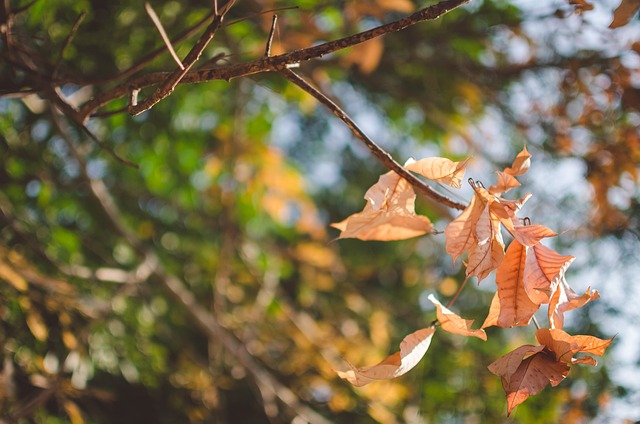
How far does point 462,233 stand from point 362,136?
188 mm

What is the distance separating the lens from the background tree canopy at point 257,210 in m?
1.71

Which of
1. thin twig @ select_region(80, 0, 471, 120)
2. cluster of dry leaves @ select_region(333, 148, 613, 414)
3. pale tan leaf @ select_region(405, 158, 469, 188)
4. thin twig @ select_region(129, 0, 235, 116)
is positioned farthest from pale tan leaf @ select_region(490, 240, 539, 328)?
thin twig @ select_region(129, 0, 235, 116)

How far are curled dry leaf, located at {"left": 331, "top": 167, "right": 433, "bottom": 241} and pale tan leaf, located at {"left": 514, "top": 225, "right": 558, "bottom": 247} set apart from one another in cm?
17

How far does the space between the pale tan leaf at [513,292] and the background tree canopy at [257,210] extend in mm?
826

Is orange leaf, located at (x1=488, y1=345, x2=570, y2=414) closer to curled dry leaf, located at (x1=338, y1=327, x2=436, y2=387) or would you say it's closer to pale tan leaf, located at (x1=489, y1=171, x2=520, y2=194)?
curled dry leaf, located at (x1=338, y1=327, x2=436, y2=387)

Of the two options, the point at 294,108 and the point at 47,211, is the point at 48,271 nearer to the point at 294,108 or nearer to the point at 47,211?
the point at 47,211

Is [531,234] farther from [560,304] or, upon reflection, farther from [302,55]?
[302,55]

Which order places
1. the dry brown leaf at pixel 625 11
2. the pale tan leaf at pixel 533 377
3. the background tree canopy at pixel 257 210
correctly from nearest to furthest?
the pale tan leaf at pixel 533 377
the dry brown leaf at pixel 625 11
the background tree canopy at pixel 257 210

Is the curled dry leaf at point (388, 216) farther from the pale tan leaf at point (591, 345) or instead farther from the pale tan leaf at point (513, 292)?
the pale tan leaf at point (591, 345)

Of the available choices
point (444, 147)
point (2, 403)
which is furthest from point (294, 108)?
point (2, 403)

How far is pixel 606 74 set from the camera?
168 cm

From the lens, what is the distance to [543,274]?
661 mm

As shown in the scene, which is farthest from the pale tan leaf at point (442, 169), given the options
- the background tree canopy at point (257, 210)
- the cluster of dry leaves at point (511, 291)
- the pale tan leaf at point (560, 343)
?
the background tree canopy at point (257, 210)

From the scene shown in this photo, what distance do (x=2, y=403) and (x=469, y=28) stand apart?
1.97m
